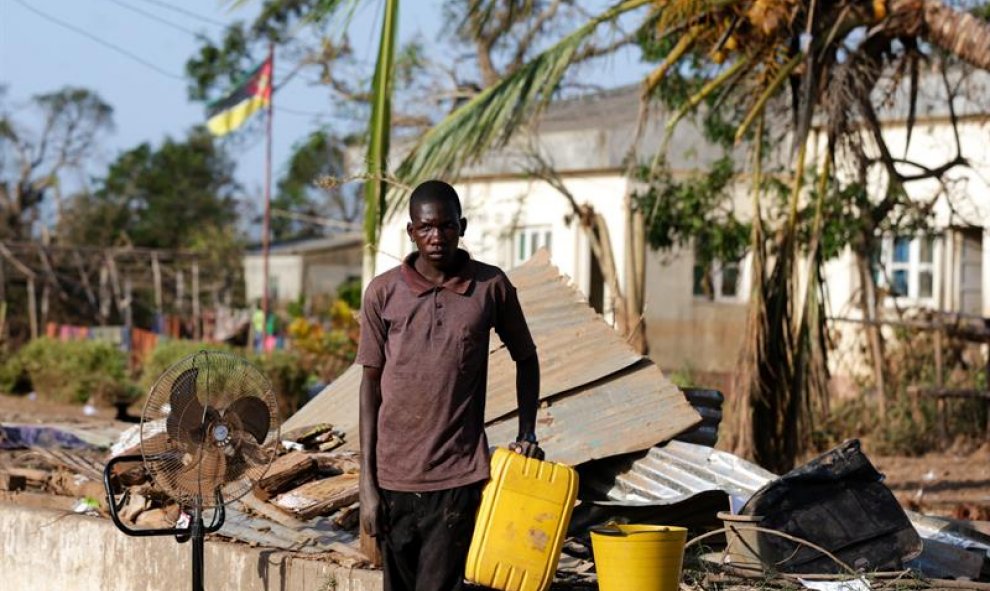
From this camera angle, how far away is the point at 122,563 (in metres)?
6.77

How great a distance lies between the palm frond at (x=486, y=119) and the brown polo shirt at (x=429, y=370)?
392cm

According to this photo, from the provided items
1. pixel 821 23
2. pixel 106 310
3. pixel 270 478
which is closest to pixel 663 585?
pixel 270 478

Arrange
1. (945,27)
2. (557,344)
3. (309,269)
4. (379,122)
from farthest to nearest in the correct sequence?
(309,269), (945,27), (379,122), (557,344)

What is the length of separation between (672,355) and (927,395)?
793cm

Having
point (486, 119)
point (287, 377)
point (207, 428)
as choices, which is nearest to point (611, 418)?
point (207, 428)

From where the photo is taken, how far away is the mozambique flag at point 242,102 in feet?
81.8

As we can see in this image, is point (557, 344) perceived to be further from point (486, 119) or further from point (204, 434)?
point (204, 434)

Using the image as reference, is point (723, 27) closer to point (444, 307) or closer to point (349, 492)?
point (349, 492)

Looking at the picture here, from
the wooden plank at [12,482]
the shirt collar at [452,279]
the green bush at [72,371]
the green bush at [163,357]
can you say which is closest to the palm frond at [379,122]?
the wooden plank at [12,482]

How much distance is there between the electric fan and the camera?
18.3 feet

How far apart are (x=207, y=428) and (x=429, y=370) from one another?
1365 mm

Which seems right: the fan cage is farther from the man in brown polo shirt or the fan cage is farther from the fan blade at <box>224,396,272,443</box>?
the man in brown polo shirt

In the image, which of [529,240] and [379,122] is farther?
[529,240]

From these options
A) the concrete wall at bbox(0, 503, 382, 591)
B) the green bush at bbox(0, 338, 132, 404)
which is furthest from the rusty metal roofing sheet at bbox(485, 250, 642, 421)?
the green bush at bbox(0, 338, 132, 404)
